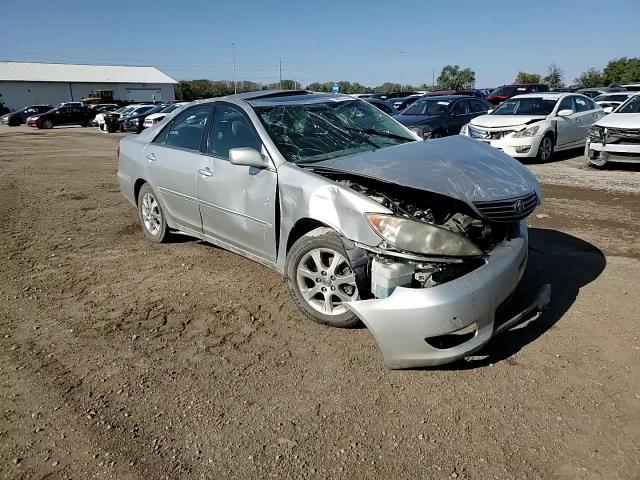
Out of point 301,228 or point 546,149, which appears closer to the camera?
point 301,228

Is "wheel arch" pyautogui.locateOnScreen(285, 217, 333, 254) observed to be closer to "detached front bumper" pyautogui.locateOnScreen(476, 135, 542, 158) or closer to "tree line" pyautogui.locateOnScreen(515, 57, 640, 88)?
"detached front bumper" pyautogui.locateOnScreen(476, 135, 542, 158)

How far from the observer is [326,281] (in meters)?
3.48

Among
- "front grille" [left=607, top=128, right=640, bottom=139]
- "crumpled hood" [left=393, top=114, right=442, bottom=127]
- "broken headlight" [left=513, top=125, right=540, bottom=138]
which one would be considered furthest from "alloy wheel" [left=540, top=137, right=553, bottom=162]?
"crumpled hood" [left=393, top=114, right=442, bottom=127]

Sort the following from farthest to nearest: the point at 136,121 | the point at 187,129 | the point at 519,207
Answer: the point at 136,121 → the point at 187,129 → the point at 519,207

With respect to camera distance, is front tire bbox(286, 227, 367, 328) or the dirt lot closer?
the dirt lot

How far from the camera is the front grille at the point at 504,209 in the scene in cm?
316

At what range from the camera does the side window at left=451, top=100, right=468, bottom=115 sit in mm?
13812

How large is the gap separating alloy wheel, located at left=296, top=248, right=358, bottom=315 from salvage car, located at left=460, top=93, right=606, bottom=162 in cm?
862

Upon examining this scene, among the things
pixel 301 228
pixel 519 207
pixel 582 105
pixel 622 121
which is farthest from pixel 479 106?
pixel 301 228

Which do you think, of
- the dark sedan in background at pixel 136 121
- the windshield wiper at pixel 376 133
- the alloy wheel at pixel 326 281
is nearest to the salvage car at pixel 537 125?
the windshield wiper at pixel 376 133

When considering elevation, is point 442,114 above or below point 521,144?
above

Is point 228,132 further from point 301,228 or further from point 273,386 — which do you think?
point 273,386

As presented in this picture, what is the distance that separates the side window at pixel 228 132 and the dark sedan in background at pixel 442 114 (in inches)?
353

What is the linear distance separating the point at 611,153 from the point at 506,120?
2.32 m
